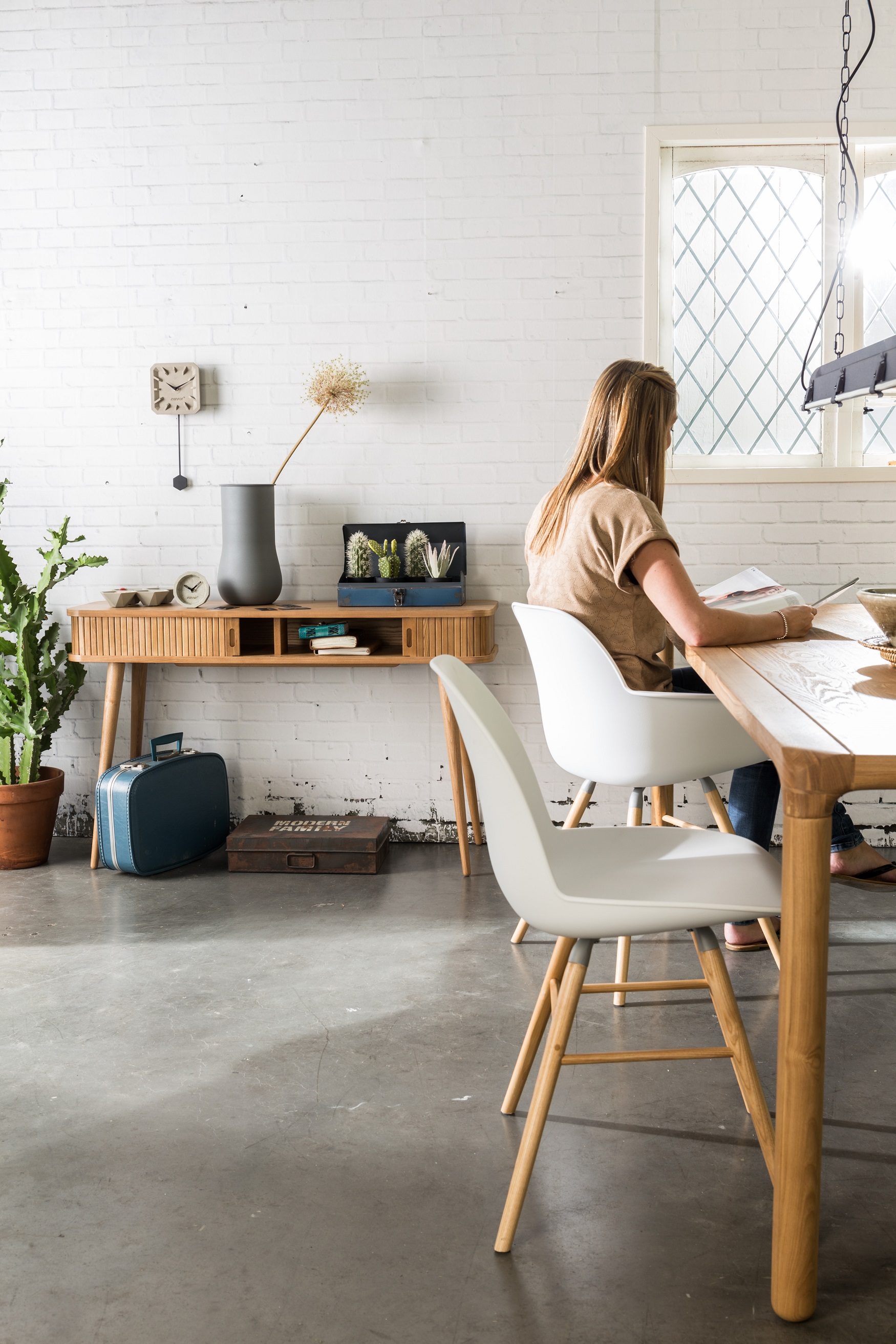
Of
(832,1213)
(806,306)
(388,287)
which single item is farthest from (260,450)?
(832,1213)

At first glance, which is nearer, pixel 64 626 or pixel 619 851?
pixel 619 851

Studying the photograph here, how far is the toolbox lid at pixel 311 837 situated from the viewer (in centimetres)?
384

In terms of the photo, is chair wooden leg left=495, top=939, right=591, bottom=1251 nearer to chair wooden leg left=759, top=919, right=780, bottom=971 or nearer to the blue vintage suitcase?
chair wooden leg left=759, top=919, right=780, bottom=971

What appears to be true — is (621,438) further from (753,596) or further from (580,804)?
(580,804)

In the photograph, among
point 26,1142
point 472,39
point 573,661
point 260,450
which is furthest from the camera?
point 260,450

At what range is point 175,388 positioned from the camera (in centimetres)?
416

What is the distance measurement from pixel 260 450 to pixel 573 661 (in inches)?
83.2

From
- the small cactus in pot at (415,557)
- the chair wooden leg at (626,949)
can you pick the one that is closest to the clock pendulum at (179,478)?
the small cactus in pot at (415,557)

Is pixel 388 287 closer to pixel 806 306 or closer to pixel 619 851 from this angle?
pixel 806 306

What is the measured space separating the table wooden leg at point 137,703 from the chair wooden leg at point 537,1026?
246 cm

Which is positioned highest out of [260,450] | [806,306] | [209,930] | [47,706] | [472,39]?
[472,39]

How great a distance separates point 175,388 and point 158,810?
5.04 ft

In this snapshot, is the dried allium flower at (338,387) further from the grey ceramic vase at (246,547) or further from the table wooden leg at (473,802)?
the table wooden leg at (473,802)

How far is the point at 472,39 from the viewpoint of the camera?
3.95 metres
